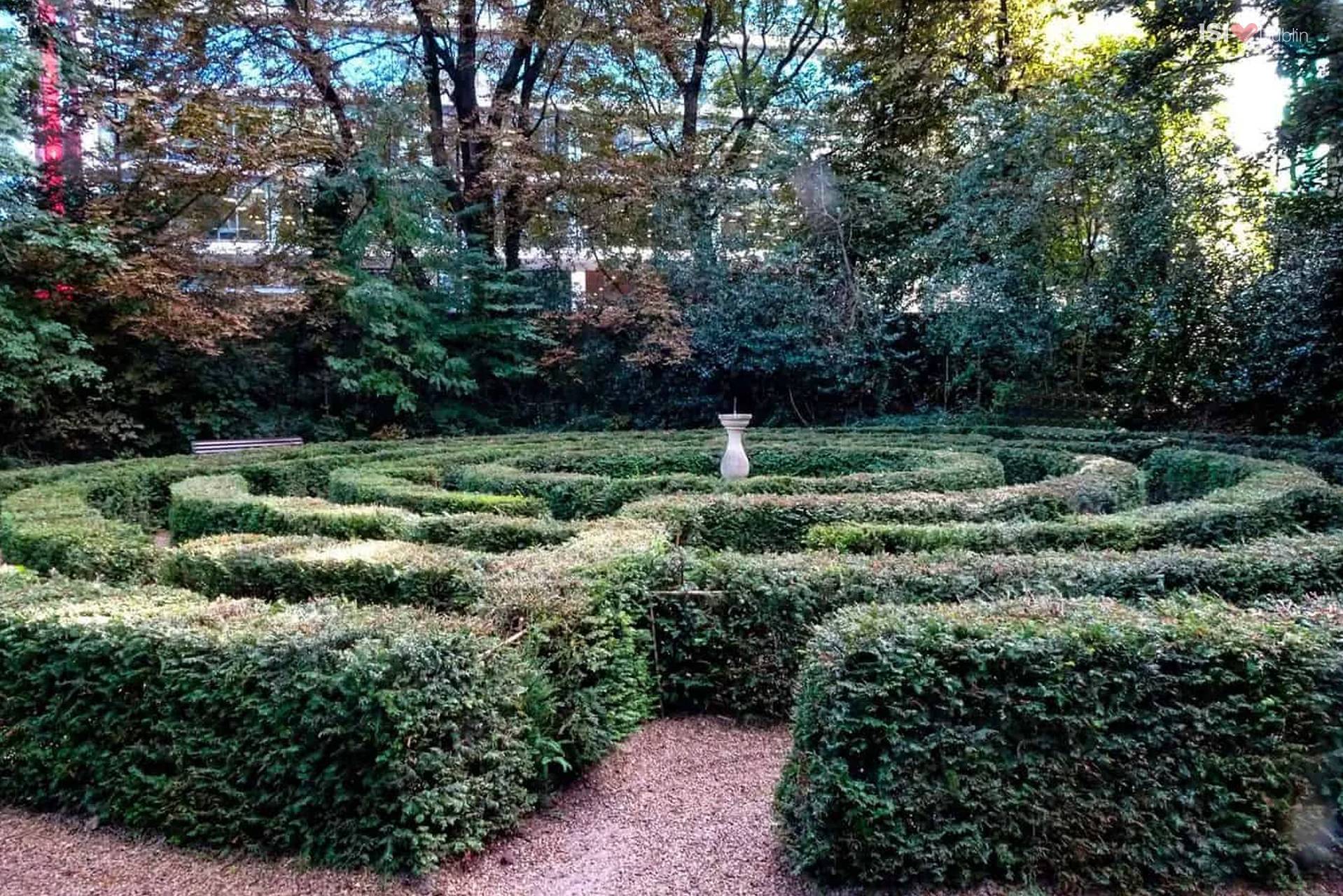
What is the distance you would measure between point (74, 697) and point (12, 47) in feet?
34.8

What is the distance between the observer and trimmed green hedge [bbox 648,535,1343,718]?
3.71 m

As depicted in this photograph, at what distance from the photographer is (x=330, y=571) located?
13.8 ft

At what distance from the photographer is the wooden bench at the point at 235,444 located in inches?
500

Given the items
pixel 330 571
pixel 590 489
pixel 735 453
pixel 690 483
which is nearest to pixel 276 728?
pixel 330 571

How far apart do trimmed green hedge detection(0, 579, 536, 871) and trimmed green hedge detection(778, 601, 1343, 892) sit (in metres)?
1.17

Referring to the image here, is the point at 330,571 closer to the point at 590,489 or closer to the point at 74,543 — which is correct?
the point at 74,543

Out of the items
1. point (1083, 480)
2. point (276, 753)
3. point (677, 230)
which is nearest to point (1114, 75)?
point (677, 230)

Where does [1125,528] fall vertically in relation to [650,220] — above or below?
below

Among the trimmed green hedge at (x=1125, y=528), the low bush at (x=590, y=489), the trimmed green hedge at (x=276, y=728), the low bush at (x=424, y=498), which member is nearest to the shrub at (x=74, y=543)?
the trimmed green hedge at (x=276, y=728)

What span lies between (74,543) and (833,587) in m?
4.54

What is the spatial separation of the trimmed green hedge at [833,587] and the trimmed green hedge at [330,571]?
1021 mm

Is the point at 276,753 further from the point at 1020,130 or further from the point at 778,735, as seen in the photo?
the point at 1020,130

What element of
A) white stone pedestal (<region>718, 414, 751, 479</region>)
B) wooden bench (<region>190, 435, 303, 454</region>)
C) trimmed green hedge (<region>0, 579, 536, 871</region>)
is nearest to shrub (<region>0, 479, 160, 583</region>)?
trimmed green hedge (<region>0, 579, 536, 871</region>)

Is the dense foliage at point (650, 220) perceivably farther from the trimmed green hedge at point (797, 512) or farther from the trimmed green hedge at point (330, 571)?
the trimmed green hedge at point (330, 571)
